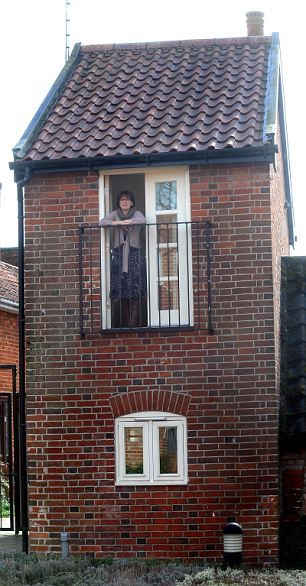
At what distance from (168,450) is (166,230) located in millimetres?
2713

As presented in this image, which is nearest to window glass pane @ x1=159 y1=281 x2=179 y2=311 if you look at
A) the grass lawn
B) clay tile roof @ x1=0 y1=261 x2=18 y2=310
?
the grass lawn

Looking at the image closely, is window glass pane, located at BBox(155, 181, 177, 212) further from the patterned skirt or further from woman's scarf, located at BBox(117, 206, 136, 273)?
the patterned skirt

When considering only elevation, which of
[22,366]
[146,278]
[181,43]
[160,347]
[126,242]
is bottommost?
[22,366]

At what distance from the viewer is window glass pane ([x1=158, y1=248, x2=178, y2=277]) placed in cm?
1466

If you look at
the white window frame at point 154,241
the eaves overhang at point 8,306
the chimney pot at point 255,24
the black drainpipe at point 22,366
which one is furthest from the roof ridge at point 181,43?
the eaves overhang at point 8,306

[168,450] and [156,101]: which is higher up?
[156,101]

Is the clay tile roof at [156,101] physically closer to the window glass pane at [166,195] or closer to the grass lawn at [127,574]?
the window glass pane at [166,195]

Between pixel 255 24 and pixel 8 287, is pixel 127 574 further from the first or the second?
pixel 8 287

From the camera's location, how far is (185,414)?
46.5ft

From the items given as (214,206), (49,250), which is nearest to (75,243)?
(49,250)

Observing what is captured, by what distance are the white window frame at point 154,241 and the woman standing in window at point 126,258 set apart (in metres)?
0.11

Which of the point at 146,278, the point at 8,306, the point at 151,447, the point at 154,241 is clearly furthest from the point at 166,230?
the point at 8,306

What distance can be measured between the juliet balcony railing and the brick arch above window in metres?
0.80

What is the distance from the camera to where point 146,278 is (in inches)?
583
